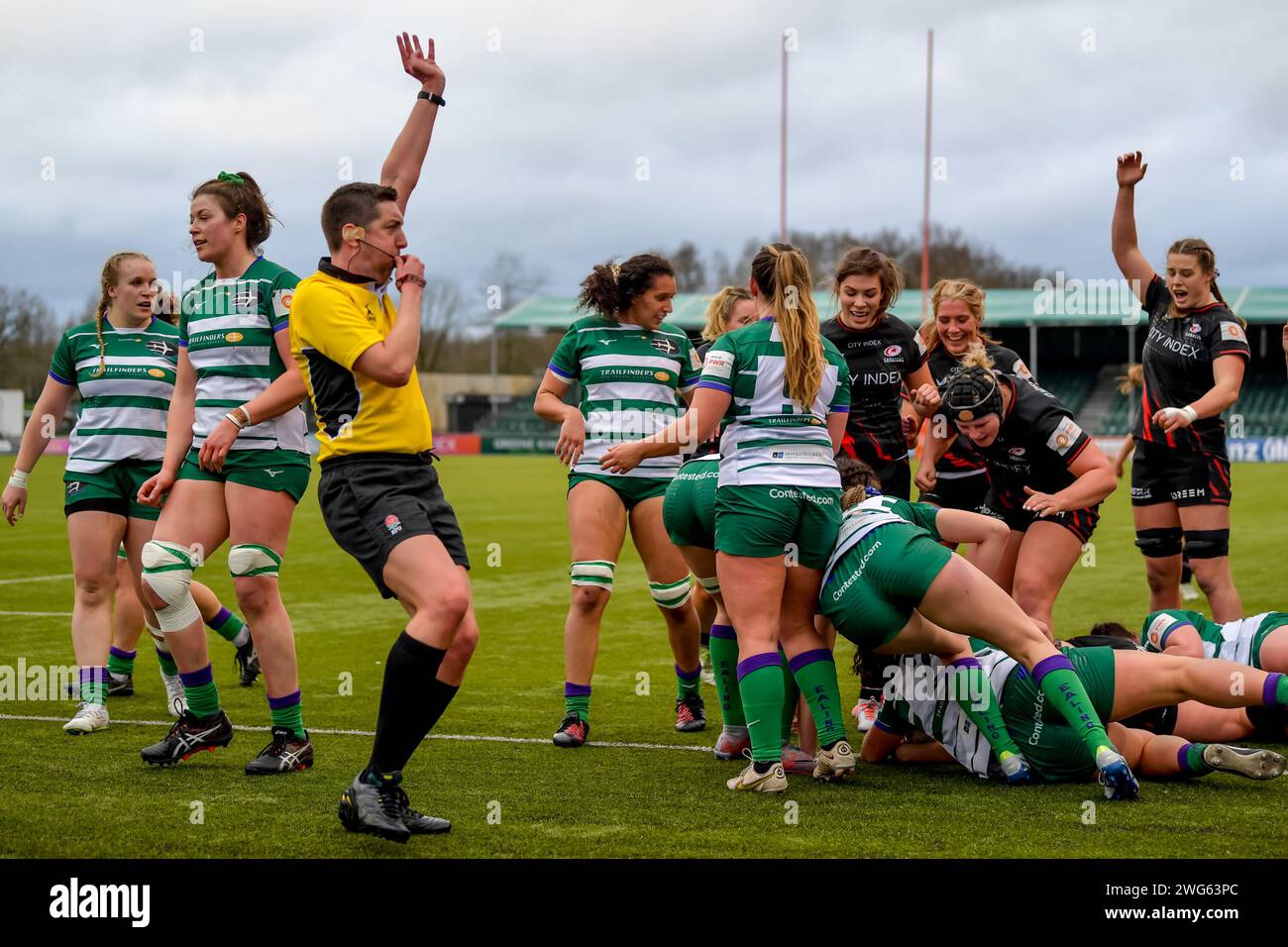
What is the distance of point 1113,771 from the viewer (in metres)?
4.61

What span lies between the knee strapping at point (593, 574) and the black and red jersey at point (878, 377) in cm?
147

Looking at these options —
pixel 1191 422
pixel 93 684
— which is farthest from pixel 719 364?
pixel 93 684

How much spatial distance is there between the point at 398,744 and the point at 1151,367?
509 centimetres

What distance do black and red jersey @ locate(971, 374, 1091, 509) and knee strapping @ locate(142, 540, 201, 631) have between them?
348 centimetres

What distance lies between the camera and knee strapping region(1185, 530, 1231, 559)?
23.9 ft

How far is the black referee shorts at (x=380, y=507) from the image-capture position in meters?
4.37

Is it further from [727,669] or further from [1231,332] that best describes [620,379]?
[1231,332]

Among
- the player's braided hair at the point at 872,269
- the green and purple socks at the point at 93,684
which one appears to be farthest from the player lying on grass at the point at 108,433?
the player's braided hair at the point at 872,269

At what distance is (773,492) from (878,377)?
6.46ft

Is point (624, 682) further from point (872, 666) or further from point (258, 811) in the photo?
point (258, 811)

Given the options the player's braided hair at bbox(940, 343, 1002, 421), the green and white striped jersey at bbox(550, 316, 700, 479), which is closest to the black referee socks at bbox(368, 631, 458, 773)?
the green and white striped jersey at bbox(550, 316, 700, 479)

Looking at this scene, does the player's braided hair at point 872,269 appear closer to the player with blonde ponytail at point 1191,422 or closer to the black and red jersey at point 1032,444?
the black and red jersey at point 1032,444

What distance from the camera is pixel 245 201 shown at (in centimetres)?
565
